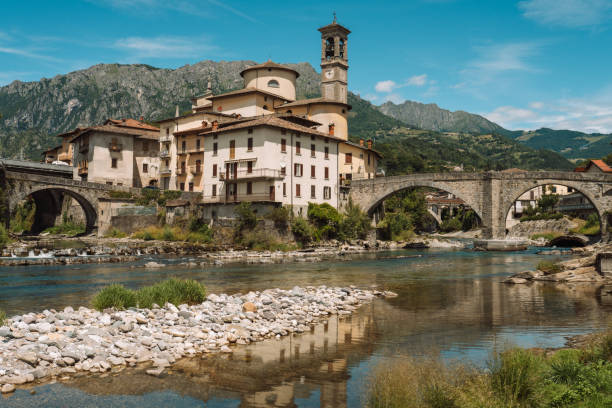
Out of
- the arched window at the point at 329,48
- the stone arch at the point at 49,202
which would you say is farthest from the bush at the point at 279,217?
the arched window at the point at 329,48

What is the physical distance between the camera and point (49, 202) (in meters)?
69.5

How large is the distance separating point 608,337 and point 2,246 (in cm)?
4110

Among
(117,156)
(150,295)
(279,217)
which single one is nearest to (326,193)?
(279,217)

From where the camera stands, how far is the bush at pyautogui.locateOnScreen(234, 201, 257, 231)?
47350mm

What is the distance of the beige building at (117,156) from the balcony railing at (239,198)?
16081 mm

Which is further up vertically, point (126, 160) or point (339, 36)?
point (339, 36)

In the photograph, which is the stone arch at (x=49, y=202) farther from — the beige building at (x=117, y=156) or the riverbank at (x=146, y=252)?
the beige building at (x=117, y=156)

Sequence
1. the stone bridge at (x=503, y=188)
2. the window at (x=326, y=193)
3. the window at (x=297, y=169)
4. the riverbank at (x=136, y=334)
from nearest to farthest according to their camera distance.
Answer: the riverbank at (x=136, y=334), the window at (x=297, y=169), the window at (x=326, y=193), the stone bridge at (x=503, y=188)

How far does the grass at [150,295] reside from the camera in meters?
15.4

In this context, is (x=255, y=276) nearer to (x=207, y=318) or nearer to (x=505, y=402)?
(x=207, y=318)

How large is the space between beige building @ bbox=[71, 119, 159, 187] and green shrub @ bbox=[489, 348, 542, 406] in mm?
61588

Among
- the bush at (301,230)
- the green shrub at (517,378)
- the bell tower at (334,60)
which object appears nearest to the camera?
the green shrub at (517,378)

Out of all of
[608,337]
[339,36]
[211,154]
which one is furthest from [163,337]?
[339,36]

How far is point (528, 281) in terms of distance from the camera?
2612cm
